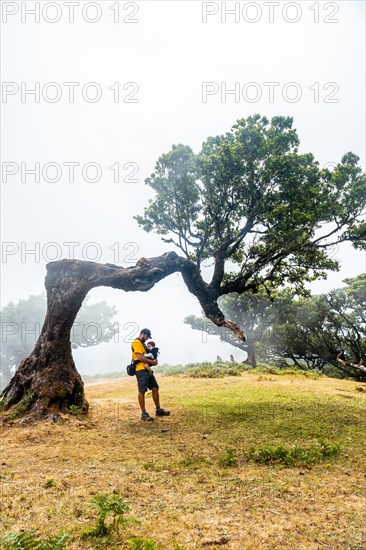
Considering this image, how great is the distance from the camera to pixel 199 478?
492 cm

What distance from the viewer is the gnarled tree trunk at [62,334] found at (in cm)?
979

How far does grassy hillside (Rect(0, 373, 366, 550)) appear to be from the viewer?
3.36m

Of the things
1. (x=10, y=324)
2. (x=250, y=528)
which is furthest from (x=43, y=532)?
(x=10, y=324)

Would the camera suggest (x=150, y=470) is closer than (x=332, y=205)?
Yes

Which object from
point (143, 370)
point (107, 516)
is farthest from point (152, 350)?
point (107, 516)

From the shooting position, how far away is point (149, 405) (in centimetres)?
1162

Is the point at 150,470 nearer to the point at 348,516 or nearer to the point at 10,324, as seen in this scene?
the point at 348,516

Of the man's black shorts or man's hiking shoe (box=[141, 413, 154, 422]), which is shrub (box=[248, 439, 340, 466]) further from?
the man's black shorts

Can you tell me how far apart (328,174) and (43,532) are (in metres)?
14.8

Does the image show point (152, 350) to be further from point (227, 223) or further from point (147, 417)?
point (227, 223)

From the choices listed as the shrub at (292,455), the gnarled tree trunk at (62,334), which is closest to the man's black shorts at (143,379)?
the gnarled tree trunk at (62,334)

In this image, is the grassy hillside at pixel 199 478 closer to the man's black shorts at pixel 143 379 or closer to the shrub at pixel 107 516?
the shrub at pixel 107 516

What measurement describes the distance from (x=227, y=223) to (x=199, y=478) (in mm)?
12108

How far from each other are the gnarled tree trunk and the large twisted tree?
0.04 metres
